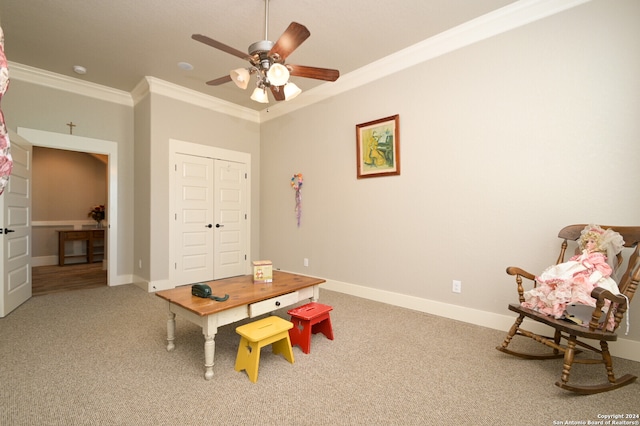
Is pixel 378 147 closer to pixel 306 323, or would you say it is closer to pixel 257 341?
pixel 306 323

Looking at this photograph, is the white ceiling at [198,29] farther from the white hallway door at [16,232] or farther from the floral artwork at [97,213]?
the floral artwork at [97,213]

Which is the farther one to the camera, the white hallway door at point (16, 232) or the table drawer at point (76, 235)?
the table drawer at point (76, 235)

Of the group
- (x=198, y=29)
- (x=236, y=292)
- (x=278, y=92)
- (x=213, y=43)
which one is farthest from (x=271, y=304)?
(x=198, y=29)

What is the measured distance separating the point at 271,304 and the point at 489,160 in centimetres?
236

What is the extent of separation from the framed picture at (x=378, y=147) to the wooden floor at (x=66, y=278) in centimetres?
425

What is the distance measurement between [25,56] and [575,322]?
583 centimetres

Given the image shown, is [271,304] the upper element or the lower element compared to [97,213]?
lower

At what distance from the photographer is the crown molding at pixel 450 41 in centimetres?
255

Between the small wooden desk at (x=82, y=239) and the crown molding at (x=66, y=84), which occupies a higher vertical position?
the crown molding at (x=66, y=84)

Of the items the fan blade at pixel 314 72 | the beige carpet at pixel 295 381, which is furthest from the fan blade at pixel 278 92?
the beige carpet at pixel 295 381

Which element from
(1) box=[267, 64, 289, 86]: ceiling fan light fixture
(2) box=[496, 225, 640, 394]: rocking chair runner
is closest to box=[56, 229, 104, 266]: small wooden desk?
(1) box=[267, 64, 289, 86]: ceiling fan light fixture

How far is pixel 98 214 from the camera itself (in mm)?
6730

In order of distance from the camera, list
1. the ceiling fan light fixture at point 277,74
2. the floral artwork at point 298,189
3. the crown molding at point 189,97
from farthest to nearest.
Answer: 1. the floral artwork at point 298,189
2. the crown molding at point 189,97
3. the ceiling fan light fixture at point 277,74

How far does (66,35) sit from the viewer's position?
3084 millimetres
